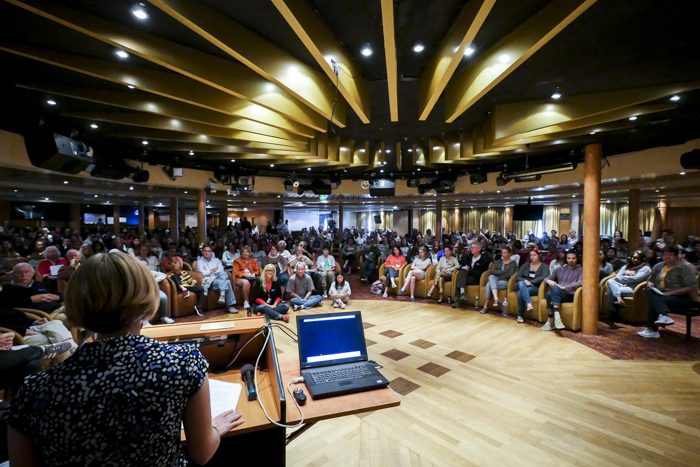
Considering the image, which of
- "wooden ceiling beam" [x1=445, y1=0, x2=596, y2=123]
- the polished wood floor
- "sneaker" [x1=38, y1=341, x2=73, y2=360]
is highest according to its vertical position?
"wooden ceiling beam" [x1=445, y1=0, x2=596, y2=123]

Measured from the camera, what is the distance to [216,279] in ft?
20.7

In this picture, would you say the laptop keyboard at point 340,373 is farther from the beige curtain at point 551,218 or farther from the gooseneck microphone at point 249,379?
the beige curtain at point 551,218

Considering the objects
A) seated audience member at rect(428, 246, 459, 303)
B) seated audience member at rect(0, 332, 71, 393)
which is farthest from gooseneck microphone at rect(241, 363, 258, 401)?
seated audience member at rect(428, 246, 459, 303)

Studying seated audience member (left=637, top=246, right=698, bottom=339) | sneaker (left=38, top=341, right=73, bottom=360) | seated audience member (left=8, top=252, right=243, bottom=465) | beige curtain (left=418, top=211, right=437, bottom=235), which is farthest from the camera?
beige curtain (left=418, top=211, right=437, bottom=235)

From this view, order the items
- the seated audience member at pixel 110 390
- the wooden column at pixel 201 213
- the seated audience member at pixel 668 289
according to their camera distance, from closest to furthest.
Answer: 1. the seated audience member at pixel 110 390
2. the seated audience member at pixel 668 289
3. the wooden column at pixel 201 213

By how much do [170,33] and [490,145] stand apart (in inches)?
166

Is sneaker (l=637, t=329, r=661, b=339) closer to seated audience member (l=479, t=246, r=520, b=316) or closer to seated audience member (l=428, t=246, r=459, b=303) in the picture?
seated audience member (l=479, t=246, r=520, b=316)

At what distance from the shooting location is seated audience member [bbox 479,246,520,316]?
604 centimetres

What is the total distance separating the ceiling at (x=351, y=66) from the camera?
93.6 inches

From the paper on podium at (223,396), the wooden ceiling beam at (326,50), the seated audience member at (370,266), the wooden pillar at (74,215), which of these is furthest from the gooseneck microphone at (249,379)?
the wooden pillar at (74,215)

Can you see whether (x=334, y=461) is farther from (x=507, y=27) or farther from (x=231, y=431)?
(x=507, y=27)

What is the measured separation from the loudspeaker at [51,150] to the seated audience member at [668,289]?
320 inches

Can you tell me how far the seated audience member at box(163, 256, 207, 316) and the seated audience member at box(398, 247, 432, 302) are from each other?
13.5 ft

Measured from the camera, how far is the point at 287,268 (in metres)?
7.24
